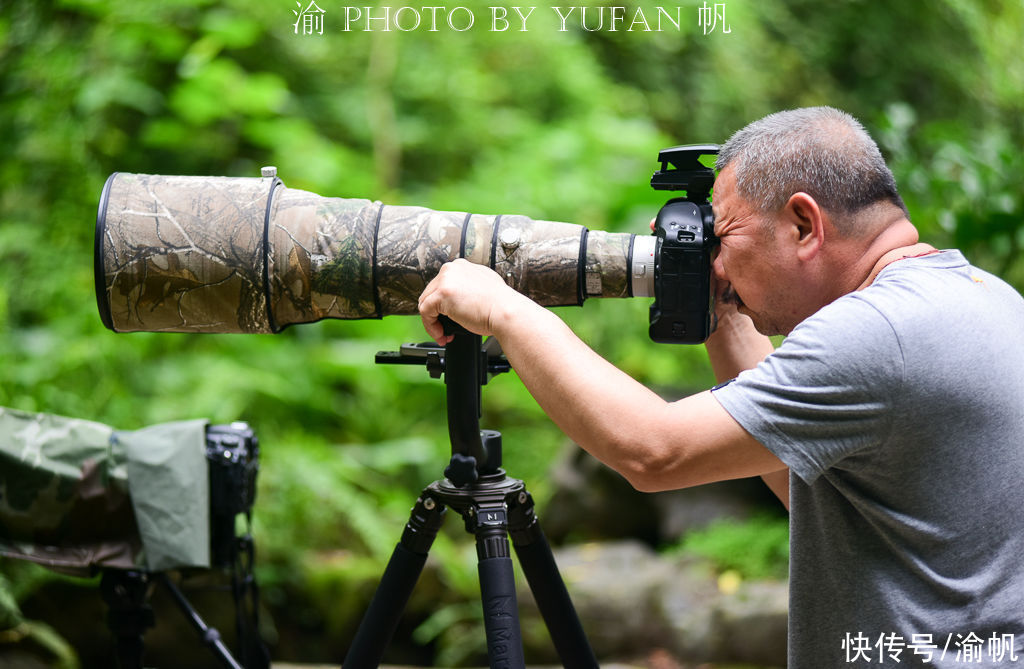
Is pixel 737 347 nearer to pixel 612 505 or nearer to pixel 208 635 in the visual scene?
pixel 208 635

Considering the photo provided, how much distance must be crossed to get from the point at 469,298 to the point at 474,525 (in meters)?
0.40

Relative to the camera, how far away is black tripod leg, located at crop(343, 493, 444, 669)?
1.57m

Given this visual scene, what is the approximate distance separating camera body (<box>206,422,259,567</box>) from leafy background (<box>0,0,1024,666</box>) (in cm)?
95

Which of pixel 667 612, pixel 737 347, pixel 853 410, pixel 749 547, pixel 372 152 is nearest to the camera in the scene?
pixel 853 410

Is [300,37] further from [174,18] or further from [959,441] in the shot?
[959,441]

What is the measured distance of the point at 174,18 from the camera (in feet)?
13.7

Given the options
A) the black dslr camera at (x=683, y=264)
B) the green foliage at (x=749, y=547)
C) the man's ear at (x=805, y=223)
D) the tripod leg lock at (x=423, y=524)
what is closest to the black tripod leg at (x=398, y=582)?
the tripod leg lock at (x=423, y=524)

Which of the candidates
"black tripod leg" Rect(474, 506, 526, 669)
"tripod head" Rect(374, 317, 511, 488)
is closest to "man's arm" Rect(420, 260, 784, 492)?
"tripod head" Rect(374, 317, 511, 488)

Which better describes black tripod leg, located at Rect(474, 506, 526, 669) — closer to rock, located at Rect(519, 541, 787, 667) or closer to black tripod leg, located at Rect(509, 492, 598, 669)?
black tripod leg, located at Rect(509, 492, 598, 669)

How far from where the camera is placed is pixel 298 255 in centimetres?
159

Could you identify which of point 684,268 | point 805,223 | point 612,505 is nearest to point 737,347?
point 684,268

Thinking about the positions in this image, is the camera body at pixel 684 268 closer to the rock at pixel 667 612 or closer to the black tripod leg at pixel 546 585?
the black tripod leg at pixel 546 585

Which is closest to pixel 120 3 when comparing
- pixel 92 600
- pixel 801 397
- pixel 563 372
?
pixel 92 600

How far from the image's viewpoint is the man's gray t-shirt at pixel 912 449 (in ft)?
3.87
